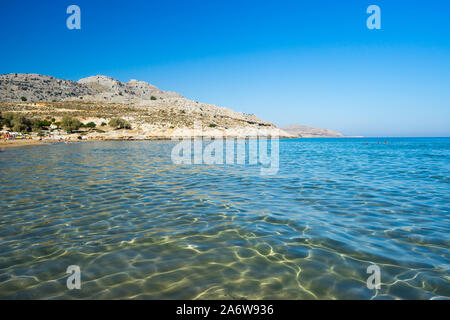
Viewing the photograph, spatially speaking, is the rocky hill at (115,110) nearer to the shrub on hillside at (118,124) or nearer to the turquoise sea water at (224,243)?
the shrub on hillside at (118,124)

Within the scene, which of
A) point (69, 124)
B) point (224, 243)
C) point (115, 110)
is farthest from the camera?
point (115, 110)

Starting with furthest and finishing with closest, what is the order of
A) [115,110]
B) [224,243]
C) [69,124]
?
[115,110]
[69,124]
[224,243]

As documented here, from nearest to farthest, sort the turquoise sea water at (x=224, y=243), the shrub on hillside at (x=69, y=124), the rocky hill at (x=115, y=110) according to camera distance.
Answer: the turquoise sea water at (x=224, y=243) < the shrub on hillside at (x=69, y=124) < the rocky hill at (x=115, y=110)

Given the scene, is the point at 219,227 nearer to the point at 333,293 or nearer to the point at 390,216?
the point at 333,293

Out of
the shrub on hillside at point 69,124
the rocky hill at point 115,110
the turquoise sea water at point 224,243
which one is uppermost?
the rocky hill at point 115,110

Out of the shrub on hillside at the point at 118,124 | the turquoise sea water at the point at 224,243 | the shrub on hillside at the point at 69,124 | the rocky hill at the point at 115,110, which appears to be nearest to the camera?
the turquoise sea water at the point at 224,243

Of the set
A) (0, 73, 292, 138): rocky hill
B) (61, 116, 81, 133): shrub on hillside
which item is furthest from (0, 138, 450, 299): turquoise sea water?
(0, 73, 292, 138): rocky hill

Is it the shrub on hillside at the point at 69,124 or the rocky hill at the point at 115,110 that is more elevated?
the rocky hill at the point at 115,110

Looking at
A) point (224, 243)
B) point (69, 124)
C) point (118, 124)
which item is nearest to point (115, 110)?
point (118, 124)

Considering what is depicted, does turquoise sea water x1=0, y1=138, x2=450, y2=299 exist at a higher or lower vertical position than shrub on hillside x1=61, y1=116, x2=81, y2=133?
lower

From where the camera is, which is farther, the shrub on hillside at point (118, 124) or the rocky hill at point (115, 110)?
the rocky hill at point (115, 110)

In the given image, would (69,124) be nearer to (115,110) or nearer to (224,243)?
(115,110)

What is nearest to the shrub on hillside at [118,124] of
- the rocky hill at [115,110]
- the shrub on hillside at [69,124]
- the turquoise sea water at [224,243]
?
the rocky hill at [115,110]

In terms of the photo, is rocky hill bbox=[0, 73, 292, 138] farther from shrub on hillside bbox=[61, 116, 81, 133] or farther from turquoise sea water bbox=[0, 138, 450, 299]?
turquoise sea water bbox=[0, 138, 450, 299]
